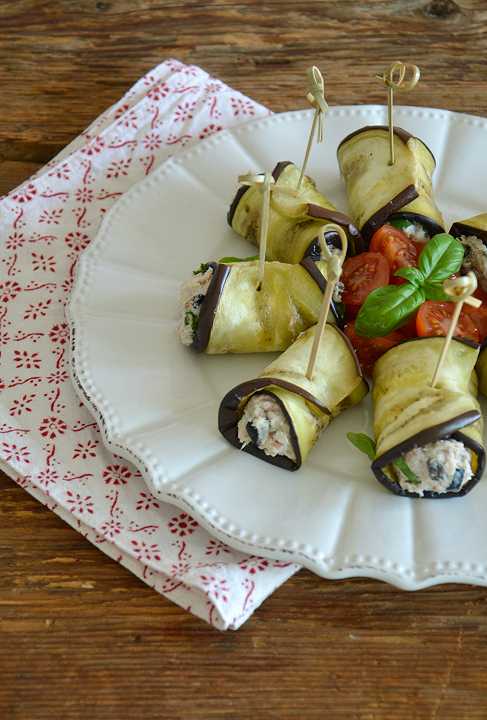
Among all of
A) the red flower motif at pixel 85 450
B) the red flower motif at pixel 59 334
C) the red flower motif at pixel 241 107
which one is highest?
the red flower motif at pixel 241 107

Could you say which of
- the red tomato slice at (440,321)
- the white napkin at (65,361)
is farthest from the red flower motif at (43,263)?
the red tomato slice at (440,321)

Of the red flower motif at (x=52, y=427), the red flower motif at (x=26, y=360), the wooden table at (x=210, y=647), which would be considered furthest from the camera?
the red flower motif at (x=26, y=360)

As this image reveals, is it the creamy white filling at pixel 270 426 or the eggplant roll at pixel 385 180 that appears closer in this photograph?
the creamy white filling at pixel 270 426

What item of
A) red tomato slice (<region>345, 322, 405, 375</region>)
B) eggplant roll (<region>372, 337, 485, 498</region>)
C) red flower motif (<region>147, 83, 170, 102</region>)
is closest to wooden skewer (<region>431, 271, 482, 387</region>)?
eggplant roll (<region>372, 337, 485, 498</region>)

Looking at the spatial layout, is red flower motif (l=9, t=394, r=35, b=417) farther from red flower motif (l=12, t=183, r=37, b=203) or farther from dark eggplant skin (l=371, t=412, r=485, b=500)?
dark eggplant skin (l=371, t=412, r=485, b=500)

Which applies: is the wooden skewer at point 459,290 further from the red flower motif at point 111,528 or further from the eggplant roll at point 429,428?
the red flower motif at point 111,528

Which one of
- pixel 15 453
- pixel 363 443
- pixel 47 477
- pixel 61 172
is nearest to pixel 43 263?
pixel 61 172
